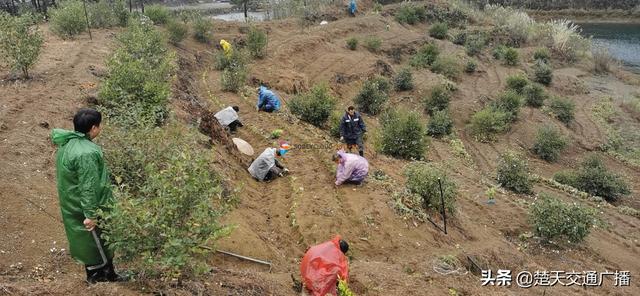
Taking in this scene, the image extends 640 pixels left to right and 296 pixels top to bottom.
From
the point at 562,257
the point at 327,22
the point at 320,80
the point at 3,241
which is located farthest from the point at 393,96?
the point at 3,241

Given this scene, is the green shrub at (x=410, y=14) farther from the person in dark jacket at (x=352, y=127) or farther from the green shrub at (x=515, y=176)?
the person in dark jacket at (x=352, y=127)

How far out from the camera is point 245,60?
18109mm

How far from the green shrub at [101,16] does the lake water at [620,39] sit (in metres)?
29.1

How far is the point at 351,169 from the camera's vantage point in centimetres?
902

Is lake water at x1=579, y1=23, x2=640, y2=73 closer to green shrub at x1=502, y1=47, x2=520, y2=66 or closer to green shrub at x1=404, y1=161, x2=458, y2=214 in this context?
green shrub at x1=502, y1=47, x2=520, y2=66

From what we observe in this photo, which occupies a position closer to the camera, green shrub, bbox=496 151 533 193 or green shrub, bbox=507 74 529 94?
green shrub, bbox=496 151 533 193

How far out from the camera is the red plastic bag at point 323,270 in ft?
18.2

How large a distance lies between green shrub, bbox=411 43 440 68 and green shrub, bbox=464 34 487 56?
2.82m

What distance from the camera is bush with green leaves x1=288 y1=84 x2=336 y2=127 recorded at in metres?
14.0

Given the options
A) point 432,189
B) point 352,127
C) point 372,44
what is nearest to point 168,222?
point 432,189

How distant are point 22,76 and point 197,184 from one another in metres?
8.22

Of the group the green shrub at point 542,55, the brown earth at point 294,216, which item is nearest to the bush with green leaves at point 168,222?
the brown earth at point 294,216

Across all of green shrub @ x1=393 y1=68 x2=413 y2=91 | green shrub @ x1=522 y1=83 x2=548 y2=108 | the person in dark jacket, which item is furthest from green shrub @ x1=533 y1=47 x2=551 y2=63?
the person in dark jacket

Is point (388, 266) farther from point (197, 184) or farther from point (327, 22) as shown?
point (327, 22)
